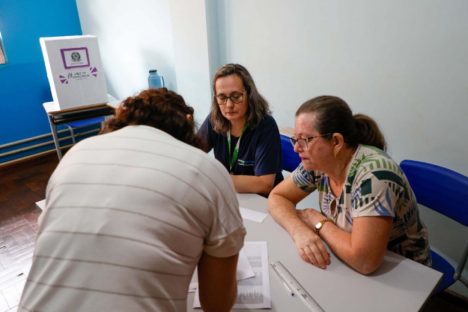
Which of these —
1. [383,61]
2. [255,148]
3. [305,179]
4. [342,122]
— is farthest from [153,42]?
[342,122]

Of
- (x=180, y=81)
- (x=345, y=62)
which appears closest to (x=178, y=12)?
(x=180, y=81)

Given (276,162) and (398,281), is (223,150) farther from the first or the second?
(398,281)

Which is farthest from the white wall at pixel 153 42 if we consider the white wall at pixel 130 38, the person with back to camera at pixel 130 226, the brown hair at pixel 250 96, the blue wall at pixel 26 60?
the person with back to camera at pixel 130 226

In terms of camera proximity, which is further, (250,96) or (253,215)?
(250,96)

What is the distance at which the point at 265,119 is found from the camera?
5.87ft

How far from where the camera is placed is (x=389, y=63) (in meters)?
1.84

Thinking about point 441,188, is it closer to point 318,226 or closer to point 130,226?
point 318,226

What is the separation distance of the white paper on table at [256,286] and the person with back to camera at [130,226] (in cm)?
28

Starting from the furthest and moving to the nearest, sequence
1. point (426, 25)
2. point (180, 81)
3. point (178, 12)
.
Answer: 1. point (180, 81)
2. point (178, 12)
3. point (426, 25)

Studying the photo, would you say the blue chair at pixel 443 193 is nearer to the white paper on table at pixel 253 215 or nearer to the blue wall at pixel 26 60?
the white paper on table at pixel 253 215

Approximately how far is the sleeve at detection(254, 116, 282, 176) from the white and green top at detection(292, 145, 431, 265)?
13.5 inches

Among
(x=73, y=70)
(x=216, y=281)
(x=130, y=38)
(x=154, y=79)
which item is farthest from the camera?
(x=130, y=38)

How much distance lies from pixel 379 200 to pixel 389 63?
104cm

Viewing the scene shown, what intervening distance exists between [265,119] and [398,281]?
98cm
